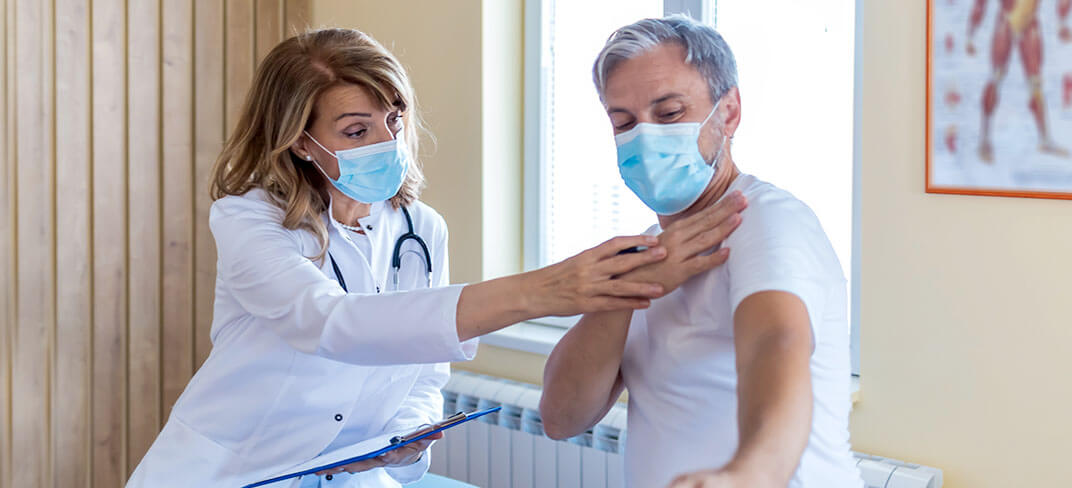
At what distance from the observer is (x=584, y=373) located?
141 cm

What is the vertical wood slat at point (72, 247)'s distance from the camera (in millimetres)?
2891

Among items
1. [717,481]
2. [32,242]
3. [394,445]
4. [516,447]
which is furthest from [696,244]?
[32,242]

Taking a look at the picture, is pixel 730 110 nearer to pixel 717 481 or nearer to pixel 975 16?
pixel 717 481

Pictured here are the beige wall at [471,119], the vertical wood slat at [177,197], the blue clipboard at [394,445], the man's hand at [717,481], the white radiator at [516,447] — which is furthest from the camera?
the vertical wood slat at [177,197]

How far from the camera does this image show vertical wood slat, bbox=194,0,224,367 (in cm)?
323

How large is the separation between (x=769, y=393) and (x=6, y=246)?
8.19 ft

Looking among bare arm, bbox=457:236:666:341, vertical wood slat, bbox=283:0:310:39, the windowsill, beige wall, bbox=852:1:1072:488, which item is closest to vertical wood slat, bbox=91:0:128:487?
vertical wood slat, bbox=283:0:310:39

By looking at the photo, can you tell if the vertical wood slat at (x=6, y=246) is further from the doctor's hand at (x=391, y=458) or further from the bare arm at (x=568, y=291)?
the bare arm at (x=568, y=291)

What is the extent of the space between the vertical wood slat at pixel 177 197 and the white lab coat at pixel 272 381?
1.28 m

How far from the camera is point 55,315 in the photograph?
9.59 ft

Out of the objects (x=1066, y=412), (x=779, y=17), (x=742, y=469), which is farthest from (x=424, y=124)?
(x=742, y=469)

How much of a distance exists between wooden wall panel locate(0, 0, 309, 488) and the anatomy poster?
2256 mm

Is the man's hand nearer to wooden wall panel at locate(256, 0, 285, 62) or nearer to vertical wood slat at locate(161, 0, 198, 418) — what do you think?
vertical wood slat at locate(161, 0, 198, 418)

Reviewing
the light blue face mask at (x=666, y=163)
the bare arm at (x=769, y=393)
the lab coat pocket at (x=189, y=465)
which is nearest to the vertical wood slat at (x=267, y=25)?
the lab coat pocket at (x=189, y=465)
